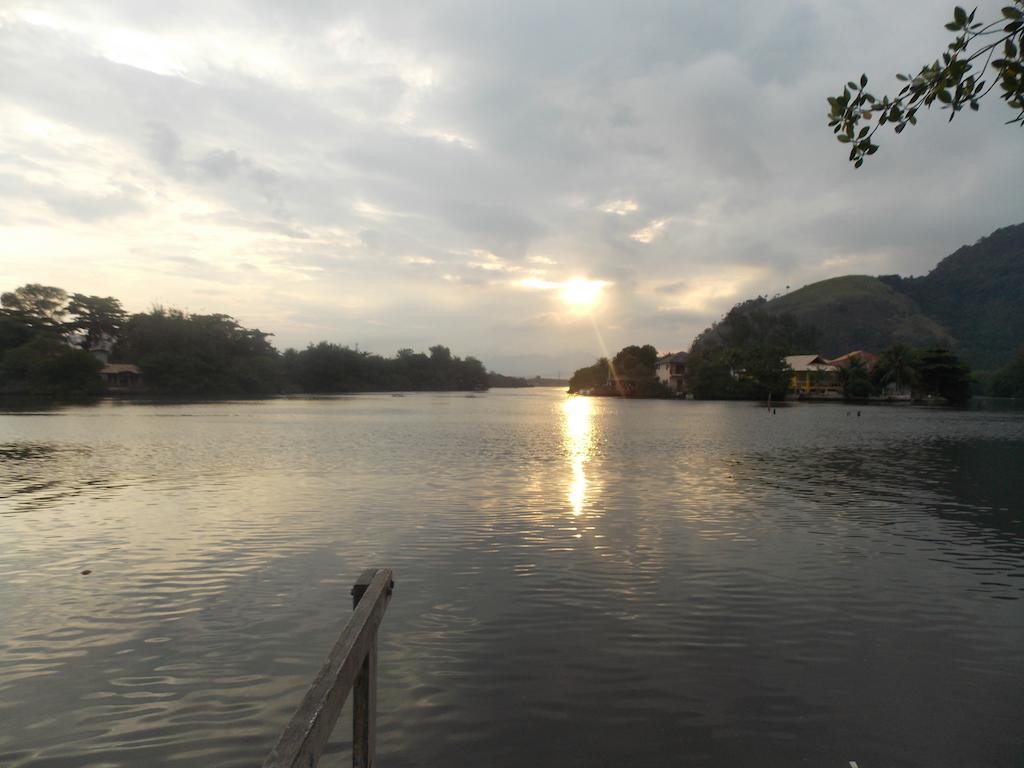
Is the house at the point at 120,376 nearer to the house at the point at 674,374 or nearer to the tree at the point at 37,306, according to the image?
the tree at the point at 37,306

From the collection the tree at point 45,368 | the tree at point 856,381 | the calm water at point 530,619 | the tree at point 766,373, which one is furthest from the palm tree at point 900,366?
the tree at point 45,368

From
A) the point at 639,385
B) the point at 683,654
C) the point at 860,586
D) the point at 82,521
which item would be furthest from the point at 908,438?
the point at 639,385

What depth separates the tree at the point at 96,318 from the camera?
145 meters

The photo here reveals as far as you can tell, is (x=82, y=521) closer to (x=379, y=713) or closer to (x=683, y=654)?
(x=379, y=713)

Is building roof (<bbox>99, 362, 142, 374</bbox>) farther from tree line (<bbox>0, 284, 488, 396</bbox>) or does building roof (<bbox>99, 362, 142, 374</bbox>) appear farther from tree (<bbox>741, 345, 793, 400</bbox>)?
tree (<bbox>741, 345, 793, 400</bbox>)

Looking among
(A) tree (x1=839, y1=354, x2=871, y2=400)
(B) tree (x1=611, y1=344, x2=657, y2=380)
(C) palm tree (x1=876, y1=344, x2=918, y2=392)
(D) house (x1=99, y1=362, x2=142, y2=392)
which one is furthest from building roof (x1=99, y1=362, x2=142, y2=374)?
(C) palm tree (x1=876, y1=344, x2=918, y2=392)

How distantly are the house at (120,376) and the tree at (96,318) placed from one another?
14.2 metres

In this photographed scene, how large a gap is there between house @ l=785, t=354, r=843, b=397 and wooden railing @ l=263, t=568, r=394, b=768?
15846 centimetres

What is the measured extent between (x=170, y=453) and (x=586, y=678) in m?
32.0

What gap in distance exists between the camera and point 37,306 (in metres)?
135

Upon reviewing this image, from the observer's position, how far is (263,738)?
6.87m

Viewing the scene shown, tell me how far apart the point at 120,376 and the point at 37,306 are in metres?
21.5

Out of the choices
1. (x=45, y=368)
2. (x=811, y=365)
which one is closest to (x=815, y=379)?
(x=811, y=365)

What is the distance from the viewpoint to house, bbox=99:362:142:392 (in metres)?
132
